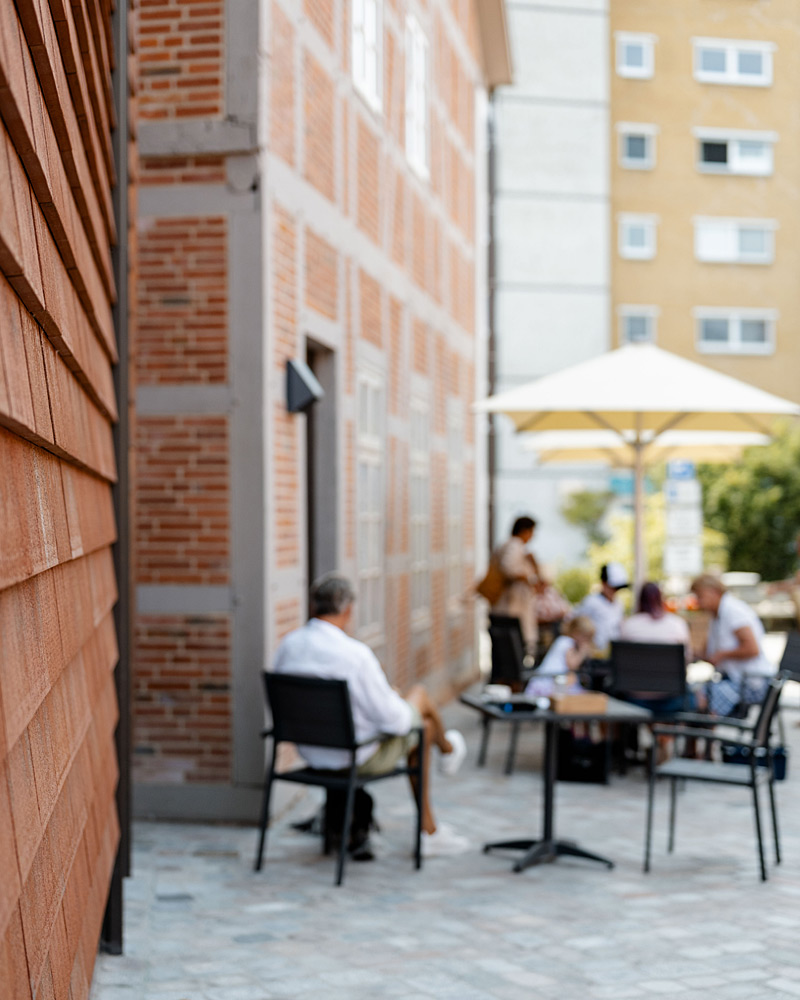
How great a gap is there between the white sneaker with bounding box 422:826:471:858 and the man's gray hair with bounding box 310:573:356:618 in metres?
1.21

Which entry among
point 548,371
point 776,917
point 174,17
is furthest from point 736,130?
point 776,917

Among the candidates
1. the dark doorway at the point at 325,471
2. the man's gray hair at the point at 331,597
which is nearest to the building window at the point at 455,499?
the dark doorway at the point at 325,471

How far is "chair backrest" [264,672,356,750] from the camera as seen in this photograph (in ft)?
20.0

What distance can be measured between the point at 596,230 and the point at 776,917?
93.9ft

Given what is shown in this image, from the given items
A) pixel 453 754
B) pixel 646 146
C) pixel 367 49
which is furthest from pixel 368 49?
pixel 646 146

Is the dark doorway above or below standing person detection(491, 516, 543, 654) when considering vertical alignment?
above

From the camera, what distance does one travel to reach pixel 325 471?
362 inches

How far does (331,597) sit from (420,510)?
6.52m

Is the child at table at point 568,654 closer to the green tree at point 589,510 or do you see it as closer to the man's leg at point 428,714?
the man's leg at point 428,714

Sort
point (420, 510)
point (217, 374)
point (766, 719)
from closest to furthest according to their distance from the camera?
point (766, 719) → point (217, 374) → point (420, 510)

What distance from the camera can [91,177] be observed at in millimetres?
3510

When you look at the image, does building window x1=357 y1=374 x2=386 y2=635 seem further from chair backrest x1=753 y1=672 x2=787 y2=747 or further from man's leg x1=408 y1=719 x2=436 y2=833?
chair backrest x1=753 y1=672 x2=787 y2=747

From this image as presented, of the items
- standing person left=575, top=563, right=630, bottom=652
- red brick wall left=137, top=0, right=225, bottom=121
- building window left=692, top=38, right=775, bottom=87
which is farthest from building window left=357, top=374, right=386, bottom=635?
building window left=692, top=38, right=775, bottom=87

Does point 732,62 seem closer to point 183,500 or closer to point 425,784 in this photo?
point 183,500
